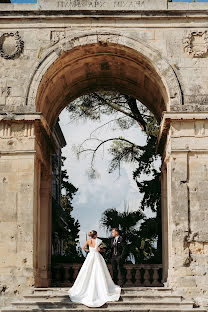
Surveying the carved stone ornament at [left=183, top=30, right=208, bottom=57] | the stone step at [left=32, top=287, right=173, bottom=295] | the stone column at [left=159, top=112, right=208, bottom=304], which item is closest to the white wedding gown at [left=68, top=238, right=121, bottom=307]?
the stone step at [left=32, top=287, right=173, bottom=295]

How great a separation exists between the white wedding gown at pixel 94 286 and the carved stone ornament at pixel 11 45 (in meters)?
5.75

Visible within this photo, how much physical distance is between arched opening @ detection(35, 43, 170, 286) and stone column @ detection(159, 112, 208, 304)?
964 mm

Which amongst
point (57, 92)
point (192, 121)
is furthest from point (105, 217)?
point (192, 121)

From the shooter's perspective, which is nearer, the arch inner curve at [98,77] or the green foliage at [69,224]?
the arch inner curve at [98,77]

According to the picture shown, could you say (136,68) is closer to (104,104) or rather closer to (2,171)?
(2,171)

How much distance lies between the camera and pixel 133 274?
20406 millimetres

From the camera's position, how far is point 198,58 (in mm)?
17453

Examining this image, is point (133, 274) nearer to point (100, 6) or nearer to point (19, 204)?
point (19, 204)

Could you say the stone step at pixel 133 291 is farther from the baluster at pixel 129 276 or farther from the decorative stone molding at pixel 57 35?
the decorative stone molding at pixel 57 35

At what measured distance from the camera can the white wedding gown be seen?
15336 mm

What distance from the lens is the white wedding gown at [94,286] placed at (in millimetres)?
15336

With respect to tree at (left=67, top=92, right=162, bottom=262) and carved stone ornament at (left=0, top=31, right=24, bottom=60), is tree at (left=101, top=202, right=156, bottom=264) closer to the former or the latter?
tree at (left=67, top=92, right=162, bottom=262)

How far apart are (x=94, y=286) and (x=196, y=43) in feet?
23.3

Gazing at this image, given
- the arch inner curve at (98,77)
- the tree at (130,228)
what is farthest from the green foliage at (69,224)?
the arch inner curve at (98,77)
